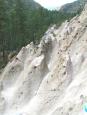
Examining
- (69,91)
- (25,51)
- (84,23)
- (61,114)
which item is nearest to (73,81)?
(69,91)

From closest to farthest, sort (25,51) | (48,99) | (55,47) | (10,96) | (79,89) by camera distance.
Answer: (79,89), (48,99), (10,96), (55,47), (25,51)

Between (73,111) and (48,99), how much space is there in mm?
3434

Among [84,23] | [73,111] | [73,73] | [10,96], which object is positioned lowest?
[73,111]

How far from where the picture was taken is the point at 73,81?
1947cm

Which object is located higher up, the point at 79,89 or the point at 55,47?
the point at 55,47

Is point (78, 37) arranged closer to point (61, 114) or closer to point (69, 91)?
point (69, 91)

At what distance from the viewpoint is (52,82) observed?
2020 cm

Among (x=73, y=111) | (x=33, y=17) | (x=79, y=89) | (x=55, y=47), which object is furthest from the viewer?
(x=33, y=17)

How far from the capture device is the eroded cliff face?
18.1m

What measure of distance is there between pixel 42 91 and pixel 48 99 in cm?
102

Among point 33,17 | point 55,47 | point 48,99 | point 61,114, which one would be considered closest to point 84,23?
point 55,47

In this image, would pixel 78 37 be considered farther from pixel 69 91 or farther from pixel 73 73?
pixel 69 91

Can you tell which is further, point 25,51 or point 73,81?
point 25,51

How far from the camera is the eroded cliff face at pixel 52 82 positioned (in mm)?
18125
